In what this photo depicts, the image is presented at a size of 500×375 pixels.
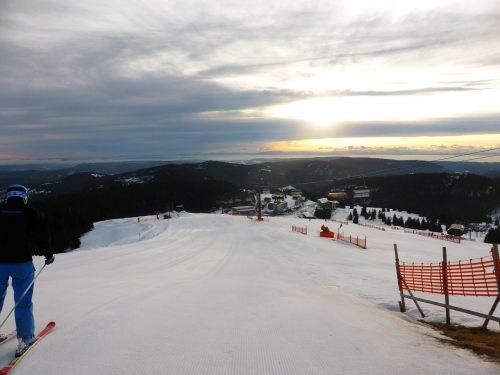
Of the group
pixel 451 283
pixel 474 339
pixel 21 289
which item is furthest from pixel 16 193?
pixel 451 283

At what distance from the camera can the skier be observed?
179 inches

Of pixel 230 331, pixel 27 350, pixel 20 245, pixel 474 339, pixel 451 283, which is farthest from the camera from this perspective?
pixel 451 283

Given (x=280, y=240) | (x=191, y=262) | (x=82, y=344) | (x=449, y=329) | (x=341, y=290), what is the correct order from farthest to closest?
(x=280, y=240) < (x=191, y=262) < (x=341, y=290) < (x=449, y=329) < (x=82, y=344)

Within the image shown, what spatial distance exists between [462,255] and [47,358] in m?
31.3

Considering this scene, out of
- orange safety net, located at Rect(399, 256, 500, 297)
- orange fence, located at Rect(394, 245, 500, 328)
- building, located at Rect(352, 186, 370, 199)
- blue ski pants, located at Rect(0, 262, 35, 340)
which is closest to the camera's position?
blue ski pants, located at Rect(0, 262, 35, 340)

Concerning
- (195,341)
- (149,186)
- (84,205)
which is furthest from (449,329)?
(149,186)

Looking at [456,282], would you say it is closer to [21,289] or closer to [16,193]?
[21,289]

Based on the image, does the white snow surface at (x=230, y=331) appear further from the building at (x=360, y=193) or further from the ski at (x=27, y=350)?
the building at (x=360, y=193)

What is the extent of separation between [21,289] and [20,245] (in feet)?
1.96

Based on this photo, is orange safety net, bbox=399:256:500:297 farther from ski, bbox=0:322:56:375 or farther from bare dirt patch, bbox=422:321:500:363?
ski, bbox=0:322:56:375

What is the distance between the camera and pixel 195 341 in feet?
15.5

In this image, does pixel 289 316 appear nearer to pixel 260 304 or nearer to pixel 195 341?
pixel 260 304

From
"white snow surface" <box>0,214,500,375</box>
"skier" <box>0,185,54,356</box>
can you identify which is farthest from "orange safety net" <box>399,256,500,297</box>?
"skier" <box>0,185,54,356</box>

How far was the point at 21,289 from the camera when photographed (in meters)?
4.70
